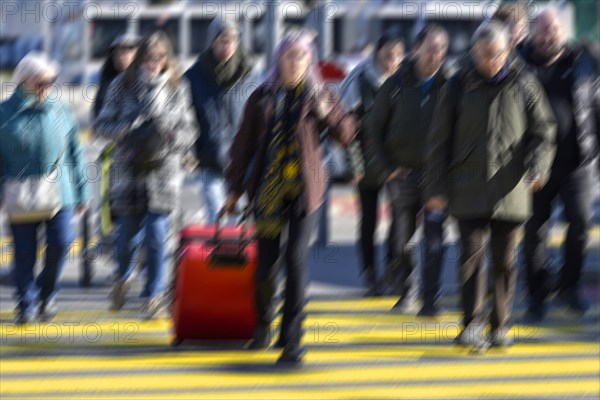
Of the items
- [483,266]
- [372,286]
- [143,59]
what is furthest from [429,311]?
[143,59]

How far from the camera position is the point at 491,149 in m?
8.41

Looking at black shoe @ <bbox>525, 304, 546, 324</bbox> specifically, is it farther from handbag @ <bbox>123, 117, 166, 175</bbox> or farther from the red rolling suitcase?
handbag @ <bbox>123, 117, 166, 175</bbox>

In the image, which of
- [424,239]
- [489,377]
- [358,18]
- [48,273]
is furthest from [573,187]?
[358,18]

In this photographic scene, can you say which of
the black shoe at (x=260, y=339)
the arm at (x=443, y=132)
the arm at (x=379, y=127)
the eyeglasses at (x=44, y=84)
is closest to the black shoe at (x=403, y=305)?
the arm at (x=379, y=127)

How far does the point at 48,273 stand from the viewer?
32.5ft

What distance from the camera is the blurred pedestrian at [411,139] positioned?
986 cm

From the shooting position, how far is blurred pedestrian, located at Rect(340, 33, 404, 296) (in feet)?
34.3

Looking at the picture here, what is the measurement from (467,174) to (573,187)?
1513mm

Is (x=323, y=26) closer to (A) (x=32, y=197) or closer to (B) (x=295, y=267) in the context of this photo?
(A) (x=32, y=197)

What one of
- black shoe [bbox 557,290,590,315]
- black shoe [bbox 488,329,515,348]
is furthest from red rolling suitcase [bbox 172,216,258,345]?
black shoe [bbox 557,290,590,315]

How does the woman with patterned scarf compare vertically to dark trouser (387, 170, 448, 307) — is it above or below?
above

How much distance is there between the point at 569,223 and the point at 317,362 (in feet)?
7.58

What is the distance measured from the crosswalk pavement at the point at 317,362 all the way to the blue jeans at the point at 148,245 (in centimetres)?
26

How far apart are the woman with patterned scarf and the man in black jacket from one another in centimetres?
175
